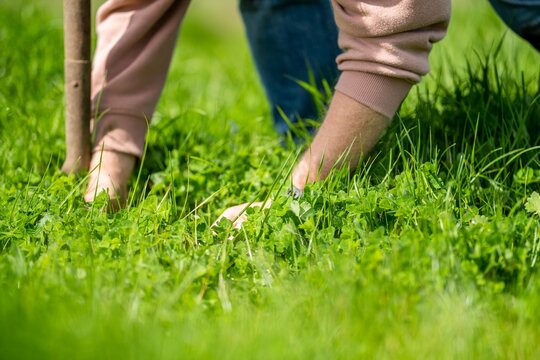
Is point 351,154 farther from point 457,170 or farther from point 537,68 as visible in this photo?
point 537,68

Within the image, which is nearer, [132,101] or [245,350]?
[245,350]

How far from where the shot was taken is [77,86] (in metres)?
2.23

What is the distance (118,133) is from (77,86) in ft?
0.62

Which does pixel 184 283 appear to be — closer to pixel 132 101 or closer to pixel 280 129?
pixel 132 101

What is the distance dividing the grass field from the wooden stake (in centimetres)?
9

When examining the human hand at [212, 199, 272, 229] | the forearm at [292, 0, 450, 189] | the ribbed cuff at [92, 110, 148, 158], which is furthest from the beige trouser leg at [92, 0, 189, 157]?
the forearm at [292, 0, 450, 189]

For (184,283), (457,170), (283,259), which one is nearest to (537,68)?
(457,170)

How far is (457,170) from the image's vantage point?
2045 mm

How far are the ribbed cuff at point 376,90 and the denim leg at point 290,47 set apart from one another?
0.86 m

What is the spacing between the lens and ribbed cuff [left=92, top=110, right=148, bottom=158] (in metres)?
2.25

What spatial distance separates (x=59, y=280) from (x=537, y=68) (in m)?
2.61

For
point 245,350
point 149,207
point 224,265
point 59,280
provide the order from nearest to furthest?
1. point 245,350
2. point 59,280
3. point 224,265
4. point 149,207

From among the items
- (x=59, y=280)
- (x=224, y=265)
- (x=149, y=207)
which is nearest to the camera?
(x=59, y=280)

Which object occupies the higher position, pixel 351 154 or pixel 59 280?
pixel 351 154
